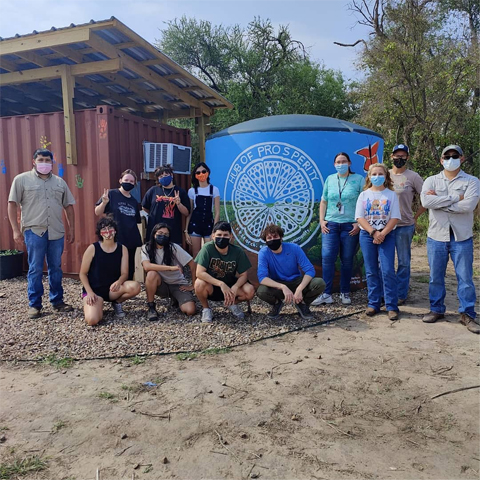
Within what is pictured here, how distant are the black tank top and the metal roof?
2.99 m

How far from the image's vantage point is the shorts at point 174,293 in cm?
500

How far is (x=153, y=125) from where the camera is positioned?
25.5 ft

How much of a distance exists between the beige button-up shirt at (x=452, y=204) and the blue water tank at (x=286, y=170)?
150 centimetres

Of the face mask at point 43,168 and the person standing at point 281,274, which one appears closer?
the person standing at point 281,274

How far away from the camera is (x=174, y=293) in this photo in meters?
5.10

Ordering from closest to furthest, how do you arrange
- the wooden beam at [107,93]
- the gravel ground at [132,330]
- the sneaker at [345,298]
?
1. the gravel ground at [132,330]
2. the sneaker at [345,298]
3. the wooden beam at [107,93]

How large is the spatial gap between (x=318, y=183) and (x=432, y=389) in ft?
10.3

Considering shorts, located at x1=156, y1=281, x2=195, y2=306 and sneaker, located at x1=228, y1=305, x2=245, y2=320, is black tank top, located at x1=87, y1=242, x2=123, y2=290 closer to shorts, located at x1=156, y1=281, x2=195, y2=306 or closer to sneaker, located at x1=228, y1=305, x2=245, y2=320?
shorts, located at x1=156, y1=281, x2=195, y2=306

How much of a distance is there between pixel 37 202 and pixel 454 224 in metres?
4.49

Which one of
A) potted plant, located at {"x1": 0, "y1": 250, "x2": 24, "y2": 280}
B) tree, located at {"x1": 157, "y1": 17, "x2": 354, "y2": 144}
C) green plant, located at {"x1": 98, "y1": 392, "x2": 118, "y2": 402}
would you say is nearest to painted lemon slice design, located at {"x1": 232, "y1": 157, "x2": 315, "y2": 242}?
green plant, located at {"x1": 98, "y1": 392, "x2": 118, "y2": 402}

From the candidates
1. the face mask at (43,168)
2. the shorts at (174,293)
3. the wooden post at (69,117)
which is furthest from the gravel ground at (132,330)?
the wooden post at (69,117)

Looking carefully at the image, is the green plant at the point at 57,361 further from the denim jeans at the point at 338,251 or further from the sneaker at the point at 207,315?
the denim jeans at the point at 338,251

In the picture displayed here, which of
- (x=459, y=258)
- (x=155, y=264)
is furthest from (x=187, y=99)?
(x=459, y=258)

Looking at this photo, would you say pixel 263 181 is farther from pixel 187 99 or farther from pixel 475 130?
pixel 475 130
